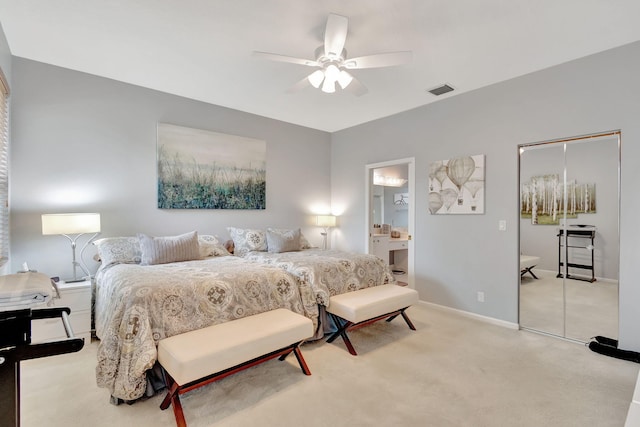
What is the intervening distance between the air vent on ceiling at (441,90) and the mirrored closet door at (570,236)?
1.05 meters

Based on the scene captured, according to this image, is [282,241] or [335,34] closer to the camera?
[335,34]

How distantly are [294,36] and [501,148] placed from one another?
101 inches

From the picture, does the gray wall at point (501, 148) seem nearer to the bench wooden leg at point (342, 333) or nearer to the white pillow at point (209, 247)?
the bench wooden leg at point (342, 333)

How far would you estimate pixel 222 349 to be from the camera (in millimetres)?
1884

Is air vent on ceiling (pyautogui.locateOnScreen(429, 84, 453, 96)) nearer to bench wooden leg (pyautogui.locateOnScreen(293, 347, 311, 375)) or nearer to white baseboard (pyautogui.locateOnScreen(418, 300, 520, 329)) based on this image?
white baseboard (pyautogui.locateOnScreen(418, 300, 520, 329))

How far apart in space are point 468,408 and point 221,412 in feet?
5.22

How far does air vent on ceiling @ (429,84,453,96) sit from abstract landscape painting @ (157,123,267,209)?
2.53 meters

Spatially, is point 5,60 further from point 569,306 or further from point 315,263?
point 569,306

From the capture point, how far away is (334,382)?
2248mm

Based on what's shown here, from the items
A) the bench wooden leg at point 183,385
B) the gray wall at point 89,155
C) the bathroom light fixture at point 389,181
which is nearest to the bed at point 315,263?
the gray wall at point 89,155

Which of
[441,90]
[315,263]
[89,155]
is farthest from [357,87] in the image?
[89,155]

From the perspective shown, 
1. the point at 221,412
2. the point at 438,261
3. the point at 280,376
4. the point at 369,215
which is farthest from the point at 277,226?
the point at 221,412

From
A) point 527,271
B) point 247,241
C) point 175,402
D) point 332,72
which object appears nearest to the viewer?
point 175,402

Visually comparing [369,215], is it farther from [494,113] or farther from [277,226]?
[494,113]
